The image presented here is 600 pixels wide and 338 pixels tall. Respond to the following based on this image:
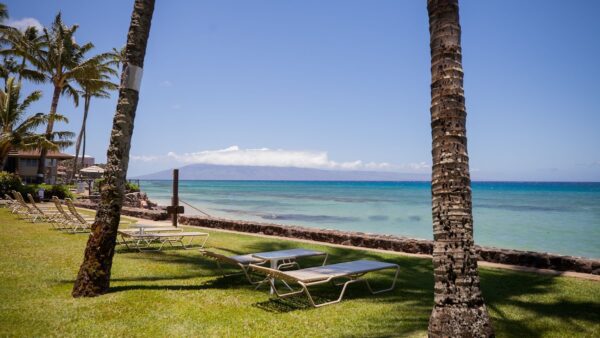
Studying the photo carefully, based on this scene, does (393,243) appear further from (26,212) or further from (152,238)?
(26,212)

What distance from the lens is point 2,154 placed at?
2412 cm

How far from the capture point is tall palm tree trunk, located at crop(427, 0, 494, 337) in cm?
318

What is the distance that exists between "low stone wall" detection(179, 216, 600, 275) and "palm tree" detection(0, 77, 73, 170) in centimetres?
1494

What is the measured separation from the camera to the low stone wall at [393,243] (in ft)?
25.0

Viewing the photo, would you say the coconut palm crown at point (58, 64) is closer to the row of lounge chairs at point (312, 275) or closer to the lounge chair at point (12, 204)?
the lounge chair at point (12, 204)

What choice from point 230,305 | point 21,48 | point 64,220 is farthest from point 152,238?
point 21,48

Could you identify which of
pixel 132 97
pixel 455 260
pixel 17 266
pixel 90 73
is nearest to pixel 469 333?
pixel 455 260

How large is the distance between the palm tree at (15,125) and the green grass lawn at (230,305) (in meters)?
19.1

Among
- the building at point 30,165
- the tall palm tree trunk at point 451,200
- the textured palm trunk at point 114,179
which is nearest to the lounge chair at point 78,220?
the textured palm trunk at point 114,179

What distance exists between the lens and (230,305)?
509 cm

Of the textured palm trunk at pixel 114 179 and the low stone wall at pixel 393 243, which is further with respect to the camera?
the low stone wall at pixel 393 243

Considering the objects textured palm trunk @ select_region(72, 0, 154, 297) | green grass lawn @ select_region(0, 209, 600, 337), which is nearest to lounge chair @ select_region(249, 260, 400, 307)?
green grass lawn @ select_region(0, 209, 600, 337)

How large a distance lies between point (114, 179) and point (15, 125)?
25854 mm

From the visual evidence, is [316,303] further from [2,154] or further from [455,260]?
[2,154]
